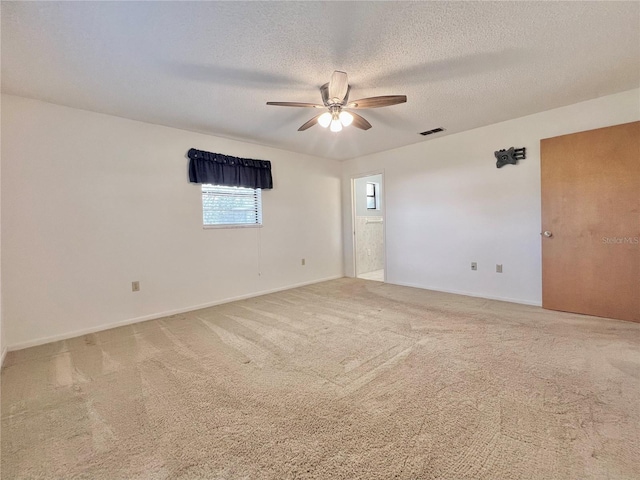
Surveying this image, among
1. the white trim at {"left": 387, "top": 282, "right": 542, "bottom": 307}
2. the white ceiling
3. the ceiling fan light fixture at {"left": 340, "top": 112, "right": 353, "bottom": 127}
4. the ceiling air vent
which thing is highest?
the ceiling air vent

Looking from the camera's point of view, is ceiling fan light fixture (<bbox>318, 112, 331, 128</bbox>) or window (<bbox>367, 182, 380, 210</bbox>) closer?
ceiling fan light fixture (<bbox>318, 112, 331, 128</bbox>)

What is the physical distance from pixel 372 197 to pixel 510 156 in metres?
3.31

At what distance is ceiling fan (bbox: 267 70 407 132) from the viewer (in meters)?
2.24

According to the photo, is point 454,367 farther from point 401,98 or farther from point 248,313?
point 248,313

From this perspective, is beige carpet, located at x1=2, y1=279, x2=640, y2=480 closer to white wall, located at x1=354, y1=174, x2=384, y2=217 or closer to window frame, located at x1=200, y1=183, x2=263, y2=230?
window frame, located at x1=200, y1=183, x2=263, y2=230

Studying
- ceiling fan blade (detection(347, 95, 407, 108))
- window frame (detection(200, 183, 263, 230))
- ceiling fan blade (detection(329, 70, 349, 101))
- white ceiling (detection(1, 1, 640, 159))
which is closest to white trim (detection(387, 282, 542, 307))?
white ceiling (detection(1, 1, 640, 159))

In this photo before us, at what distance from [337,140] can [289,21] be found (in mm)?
2540

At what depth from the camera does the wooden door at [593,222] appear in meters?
2.84

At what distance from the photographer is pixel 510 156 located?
11.9 feet

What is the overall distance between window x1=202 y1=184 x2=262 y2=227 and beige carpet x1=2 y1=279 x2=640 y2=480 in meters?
1.65

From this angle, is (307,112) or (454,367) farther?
(307,112)

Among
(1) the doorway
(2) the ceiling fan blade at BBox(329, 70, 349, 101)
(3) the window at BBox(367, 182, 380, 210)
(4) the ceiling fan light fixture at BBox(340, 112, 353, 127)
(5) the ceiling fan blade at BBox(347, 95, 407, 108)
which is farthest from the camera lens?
(3) the window at BBox(367, 182, 380, 210)

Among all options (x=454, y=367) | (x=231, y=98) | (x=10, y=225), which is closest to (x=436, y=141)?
(x=231, y=98)

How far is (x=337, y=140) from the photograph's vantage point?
14.0 ft
